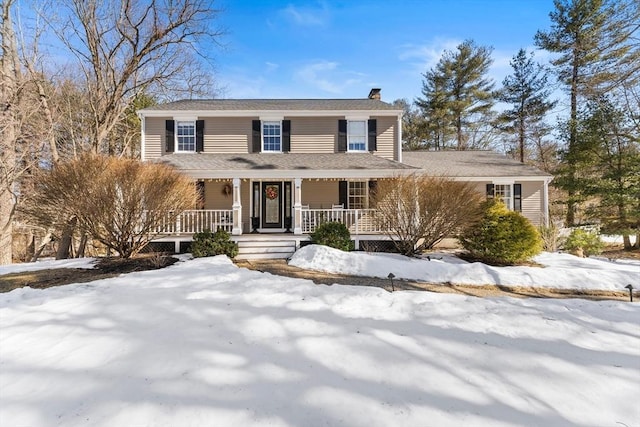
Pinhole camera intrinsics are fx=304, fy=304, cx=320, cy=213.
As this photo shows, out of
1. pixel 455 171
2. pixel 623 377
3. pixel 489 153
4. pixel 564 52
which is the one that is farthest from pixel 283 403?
pixel 564 52

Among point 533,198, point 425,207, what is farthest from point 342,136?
point 533,198

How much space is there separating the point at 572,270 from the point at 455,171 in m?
8.38

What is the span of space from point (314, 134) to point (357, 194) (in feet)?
10.1

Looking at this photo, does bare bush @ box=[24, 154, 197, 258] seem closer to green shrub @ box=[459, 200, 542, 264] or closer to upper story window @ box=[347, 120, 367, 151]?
upper story window @ box=[347, 120, 367, 151]

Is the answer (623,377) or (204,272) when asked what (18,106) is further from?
(623,377)

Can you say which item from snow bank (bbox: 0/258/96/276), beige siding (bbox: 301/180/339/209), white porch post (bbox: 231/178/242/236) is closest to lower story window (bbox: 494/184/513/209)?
beige siding (bbox: 301/180/339/209)

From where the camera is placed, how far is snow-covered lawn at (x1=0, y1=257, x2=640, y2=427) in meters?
2.31

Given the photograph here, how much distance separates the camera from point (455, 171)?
14.7m

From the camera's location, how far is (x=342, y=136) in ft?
41.1

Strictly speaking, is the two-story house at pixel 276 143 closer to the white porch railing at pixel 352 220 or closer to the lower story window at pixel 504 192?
the white porch railing at pixel 352 220

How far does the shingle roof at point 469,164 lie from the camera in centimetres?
1451

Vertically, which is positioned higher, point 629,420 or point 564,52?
point 564,52

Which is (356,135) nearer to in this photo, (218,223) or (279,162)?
(279,162)

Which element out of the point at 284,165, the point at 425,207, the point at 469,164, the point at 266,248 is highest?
the point at 469,164
